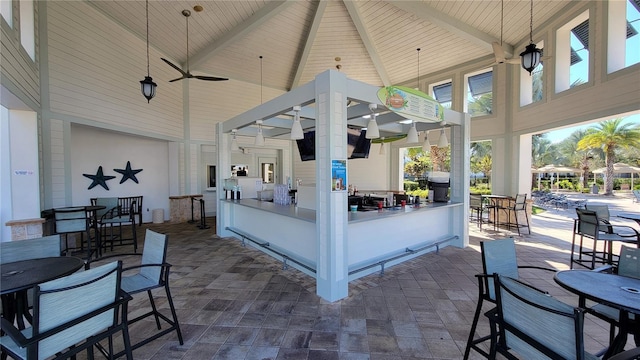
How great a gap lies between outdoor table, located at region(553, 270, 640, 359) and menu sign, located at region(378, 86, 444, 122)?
8.11 ft

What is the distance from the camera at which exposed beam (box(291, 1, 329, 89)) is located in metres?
5.90

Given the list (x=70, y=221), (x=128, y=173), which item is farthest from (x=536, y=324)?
(x=128, y=173)

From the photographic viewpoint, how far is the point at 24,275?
1729mm

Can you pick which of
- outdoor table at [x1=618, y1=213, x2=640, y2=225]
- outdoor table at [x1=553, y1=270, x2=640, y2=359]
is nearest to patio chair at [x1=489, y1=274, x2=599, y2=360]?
outdoor table at [x1=553, y1=270, x2=640, y2=359]

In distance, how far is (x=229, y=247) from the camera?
5.11 m

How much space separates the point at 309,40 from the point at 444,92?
16.6 ft

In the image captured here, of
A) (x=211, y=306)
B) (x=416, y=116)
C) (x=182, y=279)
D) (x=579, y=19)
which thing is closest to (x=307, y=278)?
(x=211, y=306)

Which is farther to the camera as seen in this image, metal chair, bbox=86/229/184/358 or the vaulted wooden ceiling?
the vaulted wooden ceiling

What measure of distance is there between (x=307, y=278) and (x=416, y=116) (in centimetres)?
291

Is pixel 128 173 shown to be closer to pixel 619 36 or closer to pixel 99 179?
pixel 99 179

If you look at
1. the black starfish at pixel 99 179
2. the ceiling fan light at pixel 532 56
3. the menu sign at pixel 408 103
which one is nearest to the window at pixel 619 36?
the ceiling fan light at pixel 532 56

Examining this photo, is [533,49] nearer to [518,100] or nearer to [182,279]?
[518,100]

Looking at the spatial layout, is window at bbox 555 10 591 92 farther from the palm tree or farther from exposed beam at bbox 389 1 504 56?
the palm tree

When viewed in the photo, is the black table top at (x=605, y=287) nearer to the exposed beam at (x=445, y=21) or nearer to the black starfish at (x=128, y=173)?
the exposed beam at (x=445, y=21)
